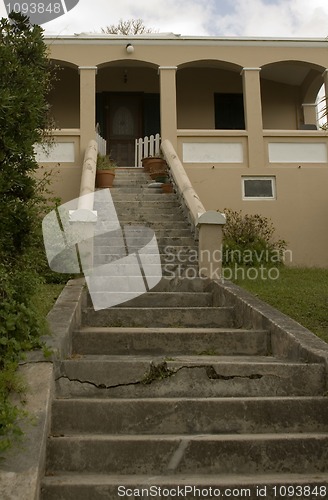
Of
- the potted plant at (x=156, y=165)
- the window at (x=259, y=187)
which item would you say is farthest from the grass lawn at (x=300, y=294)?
the potted plant at (x=156, y=165)

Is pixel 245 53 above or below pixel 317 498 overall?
above

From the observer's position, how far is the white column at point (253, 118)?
12.1 m

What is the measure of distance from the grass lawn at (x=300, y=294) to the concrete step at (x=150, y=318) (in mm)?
846

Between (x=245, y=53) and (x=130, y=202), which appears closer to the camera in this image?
(x=130, y=202)

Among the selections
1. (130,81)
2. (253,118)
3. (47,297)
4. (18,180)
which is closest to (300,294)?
(47,297)

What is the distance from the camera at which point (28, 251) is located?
13.7ft

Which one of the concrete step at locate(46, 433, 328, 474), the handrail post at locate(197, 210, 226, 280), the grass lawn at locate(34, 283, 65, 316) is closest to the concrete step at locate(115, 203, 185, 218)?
the handrail post at locate(197, 210, 226, 280)

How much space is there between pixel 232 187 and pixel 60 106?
19.0 ft

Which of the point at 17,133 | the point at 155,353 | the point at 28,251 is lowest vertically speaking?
the point at 155,353

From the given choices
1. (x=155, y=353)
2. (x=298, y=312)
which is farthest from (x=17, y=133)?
(x=298, y=312)

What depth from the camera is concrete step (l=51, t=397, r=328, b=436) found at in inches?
137

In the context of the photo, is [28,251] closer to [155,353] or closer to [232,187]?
[155,353]

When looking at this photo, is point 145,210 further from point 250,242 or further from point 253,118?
point 253,118

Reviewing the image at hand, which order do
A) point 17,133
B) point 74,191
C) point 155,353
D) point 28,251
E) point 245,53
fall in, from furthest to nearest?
point 245,53 → point 74,191 → point 155,353 → point 28,251 → point 17,133
